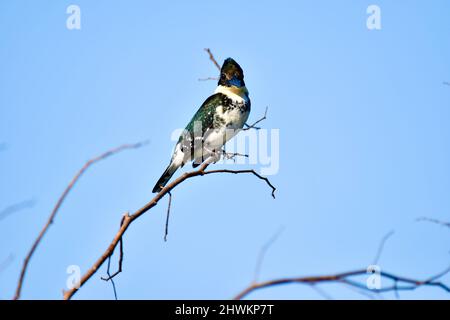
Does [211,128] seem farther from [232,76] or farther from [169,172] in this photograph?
[232,76]

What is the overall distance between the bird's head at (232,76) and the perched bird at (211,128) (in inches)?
2.6

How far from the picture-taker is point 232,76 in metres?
6.31

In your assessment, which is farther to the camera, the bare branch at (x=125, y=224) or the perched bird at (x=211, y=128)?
the perched bird at (x=211, y=128)

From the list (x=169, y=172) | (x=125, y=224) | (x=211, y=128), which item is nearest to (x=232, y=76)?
(x=211, y=128)

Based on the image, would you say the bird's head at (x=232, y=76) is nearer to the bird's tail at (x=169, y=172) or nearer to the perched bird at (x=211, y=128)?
the perched bird at (x=211, y=128)

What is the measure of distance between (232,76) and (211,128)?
856 mm

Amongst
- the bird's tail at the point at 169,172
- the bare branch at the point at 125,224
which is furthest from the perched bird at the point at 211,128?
the bare branch at the point at 125,224

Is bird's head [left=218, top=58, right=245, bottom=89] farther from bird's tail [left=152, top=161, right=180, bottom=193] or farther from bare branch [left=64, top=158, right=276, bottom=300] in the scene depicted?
bare branch [left=64, top=158, right=276, bottom=300]

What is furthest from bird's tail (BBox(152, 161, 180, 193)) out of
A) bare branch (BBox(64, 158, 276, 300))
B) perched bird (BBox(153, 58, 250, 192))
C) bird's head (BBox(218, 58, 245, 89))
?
bare branch (BBox(64, 158, 276, 300))

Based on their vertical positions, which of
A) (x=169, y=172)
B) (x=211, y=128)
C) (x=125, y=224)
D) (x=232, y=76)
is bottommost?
(x=125, y=224)

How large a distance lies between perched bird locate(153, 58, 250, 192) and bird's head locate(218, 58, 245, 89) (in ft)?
0.22

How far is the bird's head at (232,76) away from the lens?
20.7ft

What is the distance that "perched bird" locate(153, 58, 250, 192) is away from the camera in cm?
→ 575
